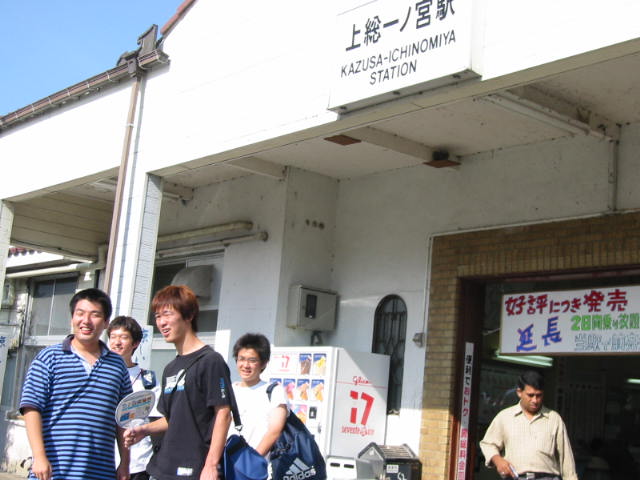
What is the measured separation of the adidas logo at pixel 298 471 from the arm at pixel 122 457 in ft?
3.10

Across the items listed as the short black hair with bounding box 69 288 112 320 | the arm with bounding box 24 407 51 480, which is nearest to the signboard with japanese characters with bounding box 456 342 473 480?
the short black hair with bounding box 69 288 112 320

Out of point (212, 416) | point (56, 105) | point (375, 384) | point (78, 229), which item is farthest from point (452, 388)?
point (78, 229)

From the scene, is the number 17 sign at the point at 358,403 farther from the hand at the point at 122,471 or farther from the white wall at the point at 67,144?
the hand at the point at 122,471

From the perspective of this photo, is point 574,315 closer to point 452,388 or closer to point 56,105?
point 452,388

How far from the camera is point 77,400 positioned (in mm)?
4738

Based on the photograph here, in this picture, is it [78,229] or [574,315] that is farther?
[78,229]

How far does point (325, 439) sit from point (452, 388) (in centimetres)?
144

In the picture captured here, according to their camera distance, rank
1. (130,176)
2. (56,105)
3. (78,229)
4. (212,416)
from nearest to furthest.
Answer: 1. (212,416)
2. (130,176)
3. (56,105)
4. (78,229)

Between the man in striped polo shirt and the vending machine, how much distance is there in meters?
4.63

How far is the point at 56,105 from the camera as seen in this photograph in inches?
478

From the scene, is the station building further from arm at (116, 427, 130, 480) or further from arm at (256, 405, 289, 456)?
arm at (116, 427, 130, 480)

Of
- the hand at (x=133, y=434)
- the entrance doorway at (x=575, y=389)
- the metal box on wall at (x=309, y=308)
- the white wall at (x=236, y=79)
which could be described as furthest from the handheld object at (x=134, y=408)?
the metal box on wall at (x=309, y=308)

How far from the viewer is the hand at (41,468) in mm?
4387

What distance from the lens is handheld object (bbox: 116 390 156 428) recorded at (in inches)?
183
